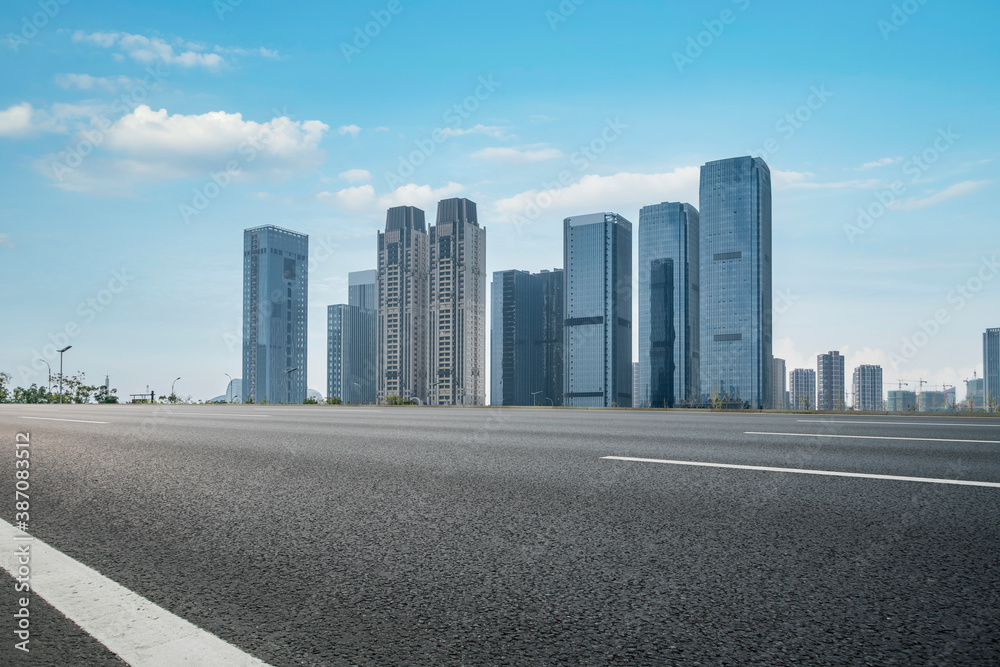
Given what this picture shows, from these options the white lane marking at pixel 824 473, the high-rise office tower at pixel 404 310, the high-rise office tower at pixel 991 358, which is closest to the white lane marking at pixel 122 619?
the white lane marking at pixel 824 473

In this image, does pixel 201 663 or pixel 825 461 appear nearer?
pixel 201 663

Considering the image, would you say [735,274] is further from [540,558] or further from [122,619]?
[122,619]

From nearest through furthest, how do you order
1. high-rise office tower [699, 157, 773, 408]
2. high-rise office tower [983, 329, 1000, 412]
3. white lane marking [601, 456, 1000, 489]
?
white lane marking [601, 456, 1000, 489] < high-rise office tower [983, 329, 1000, 412] < high-rise office tower [699, 157, 773, 408]

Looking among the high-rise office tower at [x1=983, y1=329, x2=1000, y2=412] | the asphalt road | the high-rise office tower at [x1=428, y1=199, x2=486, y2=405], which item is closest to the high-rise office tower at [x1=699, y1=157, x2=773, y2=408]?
the high-rise office tower at [x1=983, y1=329, x2=1000, y2=412]

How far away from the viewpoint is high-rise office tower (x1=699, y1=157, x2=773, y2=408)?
175875 millimetres

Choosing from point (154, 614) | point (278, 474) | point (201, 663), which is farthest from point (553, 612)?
point (278, 474)

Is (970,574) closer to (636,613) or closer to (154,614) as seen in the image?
(636,613)

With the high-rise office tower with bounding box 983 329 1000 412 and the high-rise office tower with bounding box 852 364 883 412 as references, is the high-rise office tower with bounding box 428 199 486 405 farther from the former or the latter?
the high-rise office tower with bounding box 852 364 883 412

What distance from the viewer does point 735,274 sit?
183m

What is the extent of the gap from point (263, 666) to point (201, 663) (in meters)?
0.18

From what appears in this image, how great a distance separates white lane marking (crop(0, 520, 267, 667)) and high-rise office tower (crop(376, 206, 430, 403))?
457ft

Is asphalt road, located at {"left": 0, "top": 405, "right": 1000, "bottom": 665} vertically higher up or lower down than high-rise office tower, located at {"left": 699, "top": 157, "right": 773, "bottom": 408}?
lower down

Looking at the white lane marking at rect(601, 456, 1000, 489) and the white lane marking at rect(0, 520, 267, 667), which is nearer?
the white lane marking at rect(0, 520, 267, 667)

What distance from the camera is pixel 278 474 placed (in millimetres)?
5512
